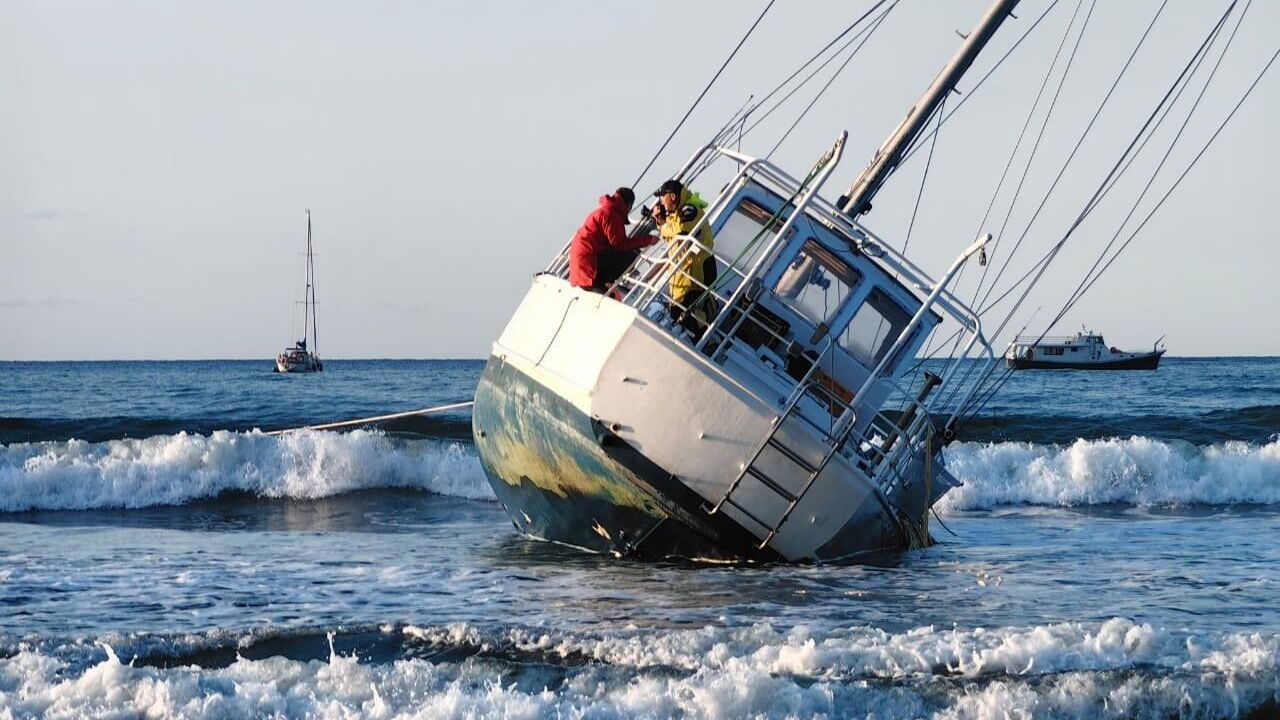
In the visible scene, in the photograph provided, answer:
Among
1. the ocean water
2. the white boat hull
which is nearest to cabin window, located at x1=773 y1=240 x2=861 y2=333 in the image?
the white boat hull

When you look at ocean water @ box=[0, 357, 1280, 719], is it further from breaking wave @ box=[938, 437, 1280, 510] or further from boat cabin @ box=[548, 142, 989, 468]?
boat cabin @ box=[548, 142, 989, 468]

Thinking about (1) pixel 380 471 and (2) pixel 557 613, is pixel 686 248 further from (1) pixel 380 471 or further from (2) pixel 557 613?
(1) pixel 380 471

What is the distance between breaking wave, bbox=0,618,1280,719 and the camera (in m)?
10.1

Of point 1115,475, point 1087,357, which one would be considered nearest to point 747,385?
point 1115,475

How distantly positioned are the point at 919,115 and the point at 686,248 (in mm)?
3737

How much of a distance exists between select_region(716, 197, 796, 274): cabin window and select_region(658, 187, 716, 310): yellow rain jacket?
1.68ft

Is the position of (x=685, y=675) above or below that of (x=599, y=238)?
below

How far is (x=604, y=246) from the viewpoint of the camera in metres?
14.7

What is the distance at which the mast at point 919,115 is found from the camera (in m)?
15.5

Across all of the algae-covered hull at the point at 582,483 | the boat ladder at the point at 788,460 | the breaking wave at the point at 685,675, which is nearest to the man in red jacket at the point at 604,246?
the algae-covered hull at the point at 582,483

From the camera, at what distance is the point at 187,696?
10.3m

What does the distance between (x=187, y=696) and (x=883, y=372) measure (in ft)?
26.3

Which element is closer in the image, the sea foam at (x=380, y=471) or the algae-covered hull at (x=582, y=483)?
the algae-covered hull at (x=582, y=483)

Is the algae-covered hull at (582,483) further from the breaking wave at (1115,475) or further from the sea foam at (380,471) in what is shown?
the breaking wave at (1115,475)
